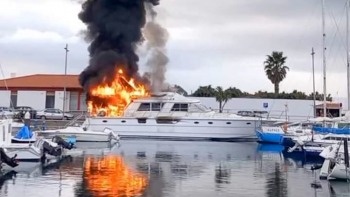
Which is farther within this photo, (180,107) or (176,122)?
(180,107)

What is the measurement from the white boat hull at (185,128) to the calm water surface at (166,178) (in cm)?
1754

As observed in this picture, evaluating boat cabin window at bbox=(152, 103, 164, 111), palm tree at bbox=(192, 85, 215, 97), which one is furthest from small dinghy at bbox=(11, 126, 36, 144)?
palm tree at bbox=(192, 85, 215, 97)

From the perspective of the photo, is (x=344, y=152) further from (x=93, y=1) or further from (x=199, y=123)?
(x=93, y=1)

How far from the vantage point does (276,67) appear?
8056 cm

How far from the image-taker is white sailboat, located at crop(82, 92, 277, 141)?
46.5 m

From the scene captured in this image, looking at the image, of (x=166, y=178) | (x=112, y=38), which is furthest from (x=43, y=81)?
(x=166, y=178)

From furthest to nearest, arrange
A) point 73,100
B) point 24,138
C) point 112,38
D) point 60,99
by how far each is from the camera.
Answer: point 73,100 → point 60,99 → point 112,38 → point 24,138

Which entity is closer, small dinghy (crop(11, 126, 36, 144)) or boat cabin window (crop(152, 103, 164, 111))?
small dinghy (crop(11, 126, 36, 144))

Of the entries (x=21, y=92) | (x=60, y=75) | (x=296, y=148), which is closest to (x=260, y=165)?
(x=296, y=148)

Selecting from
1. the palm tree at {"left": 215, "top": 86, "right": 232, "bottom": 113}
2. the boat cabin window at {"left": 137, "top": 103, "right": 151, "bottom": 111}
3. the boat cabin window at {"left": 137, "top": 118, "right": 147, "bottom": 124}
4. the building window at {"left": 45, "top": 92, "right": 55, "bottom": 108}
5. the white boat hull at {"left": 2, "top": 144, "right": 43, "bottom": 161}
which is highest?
the palm tree at {"left": 215, "top": 86, "right": 232, "bottom": 113}

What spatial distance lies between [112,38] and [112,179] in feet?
122

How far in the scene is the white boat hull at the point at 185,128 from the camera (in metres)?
46.5

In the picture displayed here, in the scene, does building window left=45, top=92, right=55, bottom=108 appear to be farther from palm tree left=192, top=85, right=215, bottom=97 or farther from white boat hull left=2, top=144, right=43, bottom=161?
white boat hull left=2, top=144, right=43, bottom=161

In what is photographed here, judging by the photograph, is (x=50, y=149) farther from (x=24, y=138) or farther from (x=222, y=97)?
(x=222, y=97)
